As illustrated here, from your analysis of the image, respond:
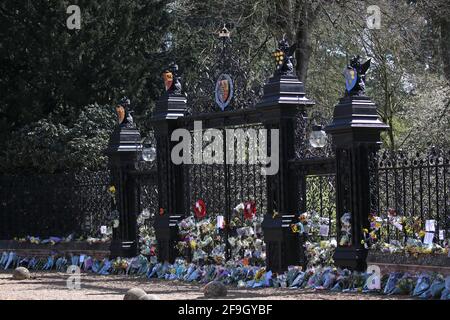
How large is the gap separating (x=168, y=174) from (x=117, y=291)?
341 centimetres

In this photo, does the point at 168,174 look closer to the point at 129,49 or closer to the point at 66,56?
the point at 66,56

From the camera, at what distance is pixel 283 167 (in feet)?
49.6

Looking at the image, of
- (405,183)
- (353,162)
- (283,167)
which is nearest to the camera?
(405,183)

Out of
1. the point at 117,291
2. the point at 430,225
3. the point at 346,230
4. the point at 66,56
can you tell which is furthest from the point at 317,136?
the point at 66,56

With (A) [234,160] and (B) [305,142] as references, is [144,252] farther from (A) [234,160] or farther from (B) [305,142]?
(B) [305,142]

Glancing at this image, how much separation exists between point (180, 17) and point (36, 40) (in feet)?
12.5

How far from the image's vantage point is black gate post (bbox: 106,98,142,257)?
18703 mm

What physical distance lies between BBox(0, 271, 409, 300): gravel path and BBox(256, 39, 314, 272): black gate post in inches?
33.3

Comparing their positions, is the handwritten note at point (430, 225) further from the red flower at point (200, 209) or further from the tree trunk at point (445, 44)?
the tree trunk at point (445, 44)

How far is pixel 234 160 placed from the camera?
53.5 ft

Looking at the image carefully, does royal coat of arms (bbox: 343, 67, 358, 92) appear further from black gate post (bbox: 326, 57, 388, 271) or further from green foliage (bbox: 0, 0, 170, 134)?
green foliage (bbox: 0, 0, 170, 134)

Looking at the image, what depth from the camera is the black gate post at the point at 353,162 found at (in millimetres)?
13750

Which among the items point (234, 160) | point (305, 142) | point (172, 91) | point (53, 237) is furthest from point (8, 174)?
point (305, 142)

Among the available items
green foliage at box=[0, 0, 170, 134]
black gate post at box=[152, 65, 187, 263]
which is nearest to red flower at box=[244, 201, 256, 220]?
black gate post at box=[152, 65, 187, 263]
